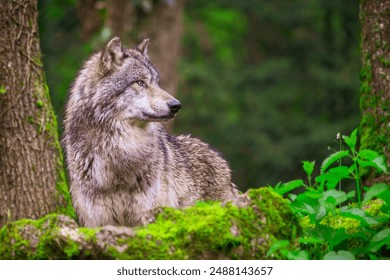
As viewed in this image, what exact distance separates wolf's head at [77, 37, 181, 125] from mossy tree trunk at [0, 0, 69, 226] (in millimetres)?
611

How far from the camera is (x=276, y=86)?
21.1 metres

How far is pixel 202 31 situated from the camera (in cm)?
2391

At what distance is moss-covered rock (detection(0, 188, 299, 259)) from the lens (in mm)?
4316

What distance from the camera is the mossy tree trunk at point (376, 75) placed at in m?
6.38

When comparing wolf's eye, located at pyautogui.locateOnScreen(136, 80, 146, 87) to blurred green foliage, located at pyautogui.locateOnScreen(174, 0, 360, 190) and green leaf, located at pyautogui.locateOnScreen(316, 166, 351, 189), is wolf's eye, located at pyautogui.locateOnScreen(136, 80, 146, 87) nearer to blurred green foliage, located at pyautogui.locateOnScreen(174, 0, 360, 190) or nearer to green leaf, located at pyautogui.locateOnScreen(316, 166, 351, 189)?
green leaf, located at pyautogui.locateOnScreen(316, 166, 351, 189)

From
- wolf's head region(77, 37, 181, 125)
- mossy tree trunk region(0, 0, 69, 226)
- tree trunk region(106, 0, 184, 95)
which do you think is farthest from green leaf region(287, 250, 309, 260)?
tree trunk region(106, 0, 184, 95)

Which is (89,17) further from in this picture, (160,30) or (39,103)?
(39,103)

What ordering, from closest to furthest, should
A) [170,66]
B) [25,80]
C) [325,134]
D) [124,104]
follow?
[25,80]
[124,104]
[170,66]
[325,134]

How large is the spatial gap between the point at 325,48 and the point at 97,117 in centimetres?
1590

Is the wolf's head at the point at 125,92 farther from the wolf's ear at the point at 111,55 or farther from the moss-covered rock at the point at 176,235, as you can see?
the moss-covered rock at the point at 176,235

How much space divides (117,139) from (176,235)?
6.93 ft

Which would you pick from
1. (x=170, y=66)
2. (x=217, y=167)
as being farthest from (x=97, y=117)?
(x=170, y=66)

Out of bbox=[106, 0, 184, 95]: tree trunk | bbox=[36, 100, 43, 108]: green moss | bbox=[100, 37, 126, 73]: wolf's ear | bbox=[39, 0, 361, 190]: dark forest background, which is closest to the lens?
bbox=[36, 100, 43, 108]: green moss

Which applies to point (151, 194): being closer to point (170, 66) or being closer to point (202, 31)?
point (170, 66)
